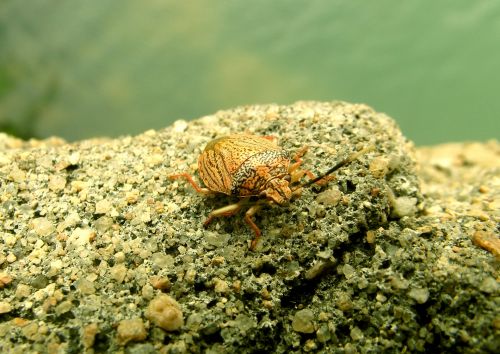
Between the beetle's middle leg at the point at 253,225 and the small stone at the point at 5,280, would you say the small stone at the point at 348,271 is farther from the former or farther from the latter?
the small stone at the point at 5,280

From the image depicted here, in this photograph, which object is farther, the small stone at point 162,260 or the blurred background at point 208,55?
the blurred background at point 208,55

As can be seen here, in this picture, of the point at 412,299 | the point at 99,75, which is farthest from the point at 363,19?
the point at 412,299

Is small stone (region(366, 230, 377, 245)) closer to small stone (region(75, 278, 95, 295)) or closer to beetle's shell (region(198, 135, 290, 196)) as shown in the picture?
beetle's shell (region(198, 135, 290, 196))

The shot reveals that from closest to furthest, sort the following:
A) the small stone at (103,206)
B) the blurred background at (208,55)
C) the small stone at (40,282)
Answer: the small stone at (40,282) → the small stone at (103,206) → the blurred background at (208,55)

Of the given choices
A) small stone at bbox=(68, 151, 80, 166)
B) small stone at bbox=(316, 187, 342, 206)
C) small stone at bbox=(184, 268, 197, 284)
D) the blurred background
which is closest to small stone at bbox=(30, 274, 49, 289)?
small stone at bbox=(184, 268, 197, 284)

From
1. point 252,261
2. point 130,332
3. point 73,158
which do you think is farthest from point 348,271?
point 73,158

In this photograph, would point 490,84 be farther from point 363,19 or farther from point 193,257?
point 193,257

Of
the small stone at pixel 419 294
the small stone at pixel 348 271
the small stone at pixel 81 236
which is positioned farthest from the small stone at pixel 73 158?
the small stone at pixel 419 294
